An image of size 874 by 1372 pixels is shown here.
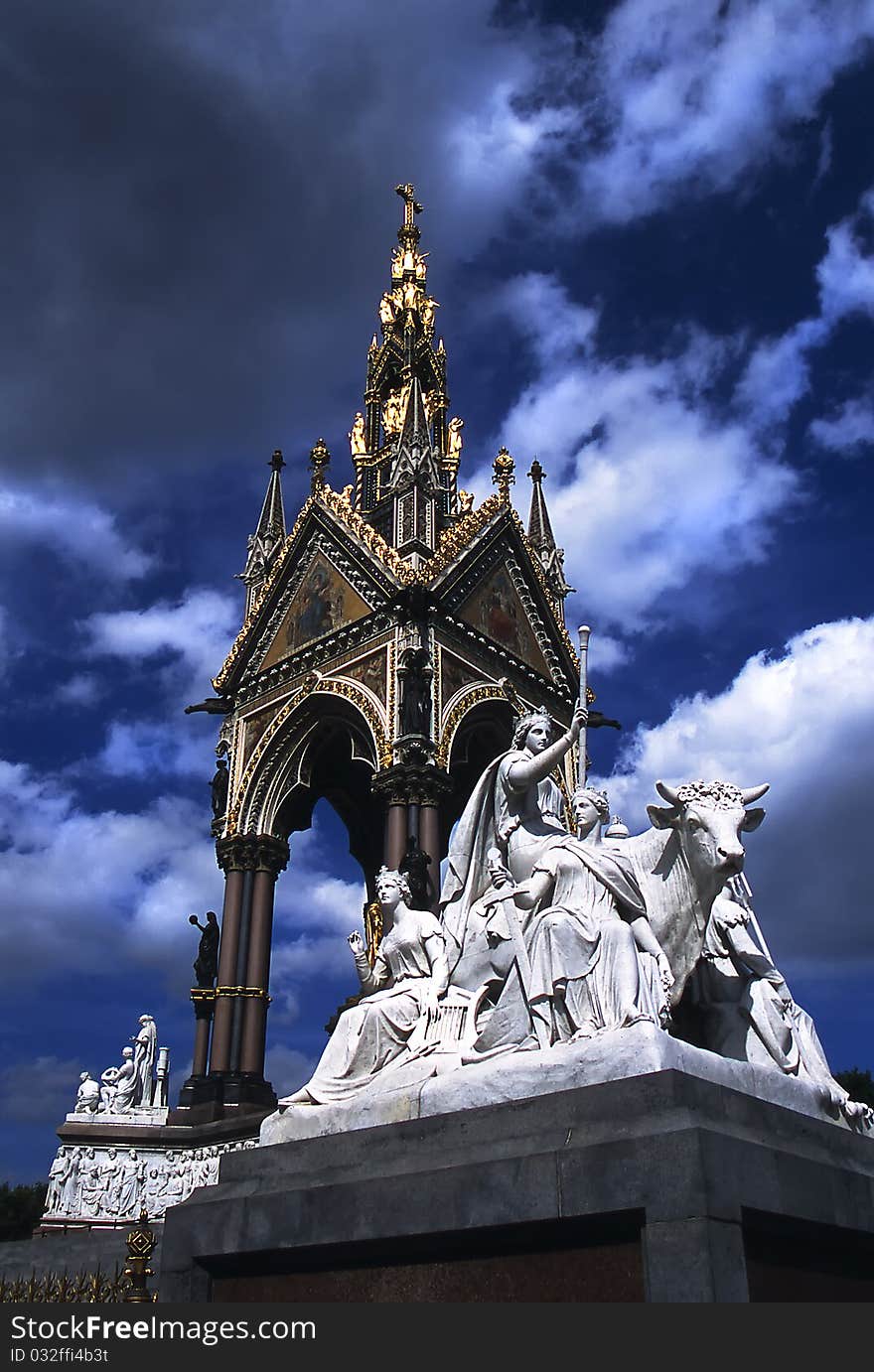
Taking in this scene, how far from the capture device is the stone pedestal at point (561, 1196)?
15.2ft

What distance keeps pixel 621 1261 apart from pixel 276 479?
100ft

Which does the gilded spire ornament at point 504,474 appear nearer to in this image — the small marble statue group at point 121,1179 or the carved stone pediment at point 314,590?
the carved stone pediment at point 314,590

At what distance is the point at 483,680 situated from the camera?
26.9 meters

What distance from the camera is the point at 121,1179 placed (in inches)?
819

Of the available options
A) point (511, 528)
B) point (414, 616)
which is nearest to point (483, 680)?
point (414, 616)

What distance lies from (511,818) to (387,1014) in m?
1.39

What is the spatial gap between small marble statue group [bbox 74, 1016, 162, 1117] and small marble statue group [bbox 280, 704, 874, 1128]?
16555 mm

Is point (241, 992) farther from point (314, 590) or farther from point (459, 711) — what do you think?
point (314, 590)

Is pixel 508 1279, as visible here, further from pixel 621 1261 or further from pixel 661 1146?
pixel 661 1146

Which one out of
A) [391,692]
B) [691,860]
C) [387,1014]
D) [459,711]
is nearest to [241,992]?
[391,692]

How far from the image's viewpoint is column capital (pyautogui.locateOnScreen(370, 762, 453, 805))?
2414cm

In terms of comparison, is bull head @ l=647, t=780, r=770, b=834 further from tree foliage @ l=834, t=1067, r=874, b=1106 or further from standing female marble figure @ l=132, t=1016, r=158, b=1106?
tree foliage @ l=834, t=1067, r=874, b=1106

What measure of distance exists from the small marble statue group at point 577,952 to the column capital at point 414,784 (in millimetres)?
16714

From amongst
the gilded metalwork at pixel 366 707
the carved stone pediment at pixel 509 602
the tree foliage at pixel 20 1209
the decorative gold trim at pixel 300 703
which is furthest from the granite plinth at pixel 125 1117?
the tree foliage at pixel 20 1209
